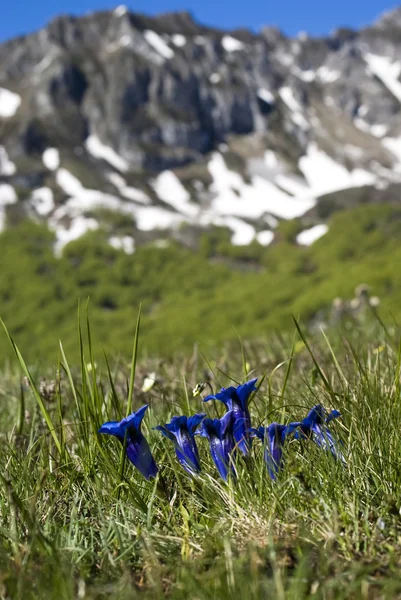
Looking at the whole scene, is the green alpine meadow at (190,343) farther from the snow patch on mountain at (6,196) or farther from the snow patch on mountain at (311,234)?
the snow patch on mountain at (6,196)

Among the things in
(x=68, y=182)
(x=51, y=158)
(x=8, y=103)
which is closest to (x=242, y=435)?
(x=68, y=182)

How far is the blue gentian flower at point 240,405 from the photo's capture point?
6.31ft

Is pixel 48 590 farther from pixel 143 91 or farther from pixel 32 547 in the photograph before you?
pixel 143 91

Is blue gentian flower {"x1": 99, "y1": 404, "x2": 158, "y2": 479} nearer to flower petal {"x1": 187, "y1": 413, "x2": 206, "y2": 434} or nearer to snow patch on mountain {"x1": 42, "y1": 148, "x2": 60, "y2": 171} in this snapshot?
flower petal {"x1": 187, "y1": 413, "x2": 206, "y2": 434}

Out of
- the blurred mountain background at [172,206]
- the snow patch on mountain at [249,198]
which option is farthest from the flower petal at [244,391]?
the snow patch on mountain at [249,198]

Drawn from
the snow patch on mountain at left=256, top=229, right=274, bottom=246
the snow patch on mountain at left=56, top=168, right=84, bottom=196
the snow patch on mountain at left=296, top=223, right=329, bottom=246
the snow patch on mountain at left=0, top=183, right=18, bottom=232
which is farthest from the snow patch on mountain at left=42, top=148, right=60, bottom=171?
the snow patch on mountain at left=296, top=223, right=329, bottom=246

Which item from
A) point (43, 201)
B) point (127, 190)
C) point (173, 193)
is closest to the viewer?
point (43, 201)

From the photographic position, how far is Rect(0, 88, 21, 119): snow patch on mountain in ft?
583

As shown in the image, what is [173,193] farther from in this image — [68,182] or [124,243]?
→ [124,243]

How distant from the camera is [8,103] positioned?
A: 184250 millimetres

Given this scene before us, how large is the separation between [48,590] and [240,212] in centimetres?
15296

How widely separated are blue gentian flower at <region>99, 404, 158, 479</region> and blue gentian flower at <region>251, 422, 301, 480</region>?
38cm

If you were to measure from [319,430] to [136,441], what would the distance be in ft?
2.09

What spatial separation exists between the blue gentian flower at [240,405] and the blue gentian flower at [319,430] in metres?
0.19
